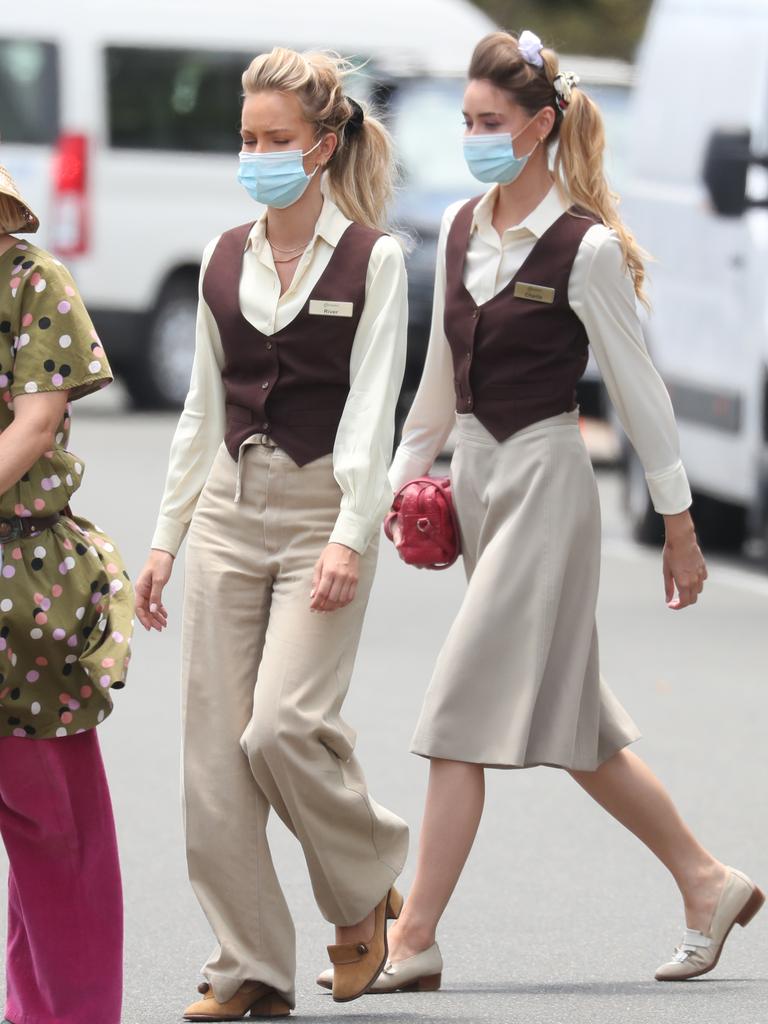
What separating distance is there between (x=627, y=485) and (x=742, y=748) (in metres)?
A: 5.83

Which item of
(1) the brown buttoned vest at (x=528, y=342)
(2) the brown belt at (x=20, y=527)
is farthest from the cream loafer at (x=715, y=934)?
(2) the brown belt at (x=20, y=527)

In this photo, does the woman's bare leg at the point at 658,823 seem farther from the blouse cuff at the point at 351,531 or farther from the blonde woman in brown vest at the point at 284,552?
the blouse cuff at the point at 351,531

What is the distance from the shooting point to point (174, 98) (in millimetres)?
19656

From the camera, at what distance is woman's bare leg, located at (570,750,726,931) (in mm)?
5547

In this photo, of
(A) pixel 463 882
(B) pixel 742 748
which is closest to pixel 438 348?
(A) pixel 463 882

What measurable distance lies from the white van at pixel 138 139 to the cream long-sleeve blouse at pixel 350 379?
43.7ft

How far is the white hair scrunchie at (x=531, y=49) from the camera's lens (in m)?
5.45

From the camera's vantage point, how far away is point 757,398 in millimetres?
11625

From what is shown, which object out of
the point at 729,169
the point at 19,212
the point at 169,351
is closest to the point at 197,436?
the point at 19,212

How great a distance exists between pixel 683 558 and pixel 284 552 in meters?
0.89

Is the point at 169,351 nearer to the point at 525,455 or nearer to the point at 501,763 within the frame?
the point at 525,455

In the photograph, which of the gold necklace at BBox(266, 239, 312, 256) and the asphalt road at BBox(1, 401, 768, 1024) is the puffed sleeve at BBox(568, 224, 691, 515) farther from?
the asphalt road at BBox(1, 401, 768, 1024)

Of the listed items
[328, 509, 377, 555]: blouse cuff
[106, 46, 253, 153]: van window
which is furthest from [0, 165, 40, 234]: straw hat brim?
[106, 46, 253, 153]: van window

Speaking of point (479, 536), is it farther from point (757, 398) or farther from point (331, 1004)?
point (757, 398)
